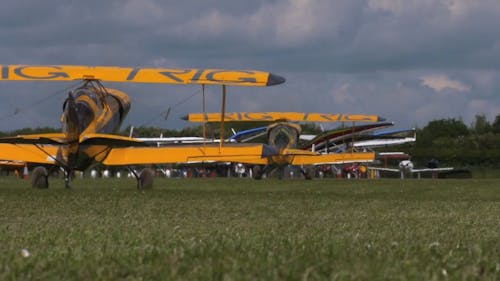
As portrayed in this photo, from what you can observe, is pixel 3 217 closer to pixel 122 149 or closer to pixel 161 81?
pixel 161 81

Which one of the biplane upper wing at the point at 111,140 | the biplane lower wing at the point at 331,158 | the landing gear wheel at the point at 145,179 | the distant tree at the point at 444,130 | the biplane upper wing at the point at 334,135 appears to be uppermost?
the distant tree at the point at 444,130

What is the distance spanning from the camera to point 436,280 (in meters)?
3.57

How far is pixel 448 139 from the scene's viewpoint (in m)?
92.1

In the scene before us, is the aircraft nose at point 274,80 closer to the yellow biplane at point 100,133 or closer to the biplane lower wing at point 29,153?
the yellow biplane at point 100,133

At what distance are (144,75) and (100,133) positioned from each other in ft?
7.40

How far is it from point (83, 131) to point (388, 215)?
9.52 metres

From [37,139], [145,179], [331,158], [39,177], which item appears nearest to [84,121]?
[37,139]

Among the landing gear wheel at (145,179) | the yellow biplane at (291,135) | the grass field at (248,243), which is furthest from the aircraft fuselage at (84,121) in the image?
the yellow biplane at (291,135)

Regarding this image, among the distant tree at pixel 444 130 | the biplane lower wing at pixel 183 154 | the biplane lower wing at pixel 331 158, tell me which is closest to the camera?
the biplane lower wing at pixel 183 154

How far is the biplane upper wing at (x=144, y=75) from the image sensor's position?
15.8 metres

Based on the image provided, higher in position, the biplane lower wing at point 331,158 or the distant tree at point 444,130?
the distant tree at point 444,130

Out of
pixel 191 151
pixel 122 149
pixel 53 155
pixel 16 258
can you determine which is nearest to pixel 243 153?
pixel 191 151

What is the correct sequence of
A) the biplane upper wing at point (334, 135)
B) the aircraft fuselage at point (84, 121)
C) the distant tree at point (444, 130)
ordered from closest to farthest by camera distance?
the aircraft fuselage at point (84, 121), the biplane upper wing at point (334, 135), the distant tree at point (444, 130)

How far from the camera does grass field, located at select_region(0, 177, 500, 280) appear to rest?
3.78 meters
